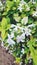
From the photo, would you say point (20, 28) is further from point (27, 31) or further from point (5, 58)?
point (5, 58)

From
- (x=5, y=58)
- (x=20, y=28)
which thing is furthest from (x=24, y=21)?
(x=5, y=58)

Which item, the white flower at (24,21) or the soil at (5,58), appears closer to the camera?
the soil at (5,58)

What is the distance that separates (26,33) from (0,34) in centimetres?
23

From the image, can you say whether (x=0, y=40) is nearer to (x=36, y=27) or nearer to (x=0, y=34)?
(x=0, y=34)

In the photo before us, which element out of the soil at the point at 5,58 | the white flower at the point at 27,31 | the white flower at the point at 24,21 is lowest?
the soil at the point at 5,58

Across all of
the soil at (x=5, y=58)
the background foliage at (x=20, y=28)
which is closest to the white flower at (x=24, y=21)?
the background foliage at (x=20, y=28)

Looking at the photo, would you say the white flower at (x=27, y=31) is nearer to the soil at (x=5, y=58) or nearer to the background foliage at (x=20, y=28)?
the background foliage at (x=20, y=28)

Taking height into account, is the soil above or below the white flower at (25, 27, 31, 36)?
below

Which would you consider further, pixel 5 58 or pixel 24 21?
pixel 24 21

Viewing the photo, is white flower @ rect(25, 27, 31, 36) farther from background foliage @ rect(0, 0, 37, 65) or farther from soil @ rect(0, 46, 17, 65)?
soil @ rect(0, 46, 17, 65)

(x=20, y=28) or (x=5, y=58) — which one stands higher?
(x=20, y=28)

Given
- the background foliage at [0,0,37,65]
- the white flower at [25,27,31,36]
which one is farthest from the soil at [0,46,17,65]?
the white flower at [25,27,31,36]

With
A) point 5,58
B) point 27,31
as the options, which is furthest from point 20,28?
point 5,58

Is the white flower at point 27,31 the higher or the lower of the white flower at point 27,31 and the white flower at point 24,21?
the lower
